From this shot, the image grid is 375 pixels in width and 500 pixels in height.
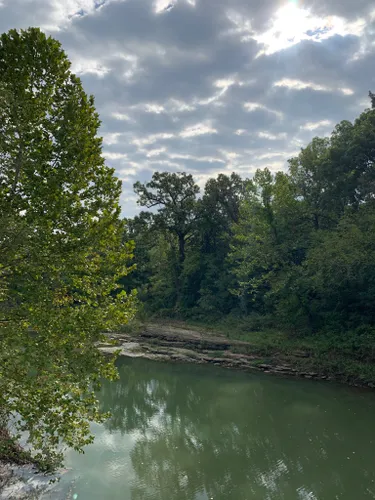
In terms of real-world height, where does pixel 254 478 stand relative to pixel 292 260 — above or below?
below

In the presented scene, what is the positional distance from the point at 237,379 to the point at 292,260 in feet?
41.8

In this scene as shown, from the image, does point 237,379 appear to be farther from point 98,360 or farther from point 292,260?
point 98,360

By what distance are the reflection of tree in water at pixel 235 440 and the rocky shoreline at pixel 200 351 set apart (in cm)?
220

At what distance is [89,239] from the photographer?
25.7 feet

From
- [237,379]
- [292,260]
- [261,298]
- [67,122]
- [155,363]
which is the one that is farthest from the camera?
[261,298]

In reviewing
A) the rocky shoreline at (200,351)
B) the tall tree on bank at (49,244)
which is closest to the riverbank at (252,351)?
the rocky shoreline at (200,351)

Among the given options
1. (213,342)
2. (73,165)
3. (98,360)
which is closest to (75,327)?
(98,360)

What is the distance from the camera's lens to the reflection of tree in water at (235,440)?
31.2ft

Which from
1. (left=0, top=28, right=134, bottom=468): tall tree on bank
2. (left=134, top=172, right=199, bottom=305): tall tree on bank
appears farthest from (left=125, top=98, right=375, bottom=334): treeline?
(left=0, top=28, right=134, bottom=468): tall tree on bank

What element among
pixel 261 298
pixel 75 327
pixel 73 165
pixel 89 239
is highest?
pixel 73 165

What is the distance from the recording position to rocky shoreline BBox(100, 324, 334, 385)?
21719 mm

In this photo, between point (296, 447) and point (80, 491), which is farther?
point (296, 447)

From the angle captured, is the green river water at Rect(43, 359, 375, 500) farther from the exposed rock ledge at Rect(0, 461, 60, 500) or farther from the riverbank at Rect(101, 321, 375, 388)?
the riverbank at Rect(101, 321, 375, 388)

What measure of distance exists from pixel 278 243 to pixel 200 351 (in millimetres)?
11625
